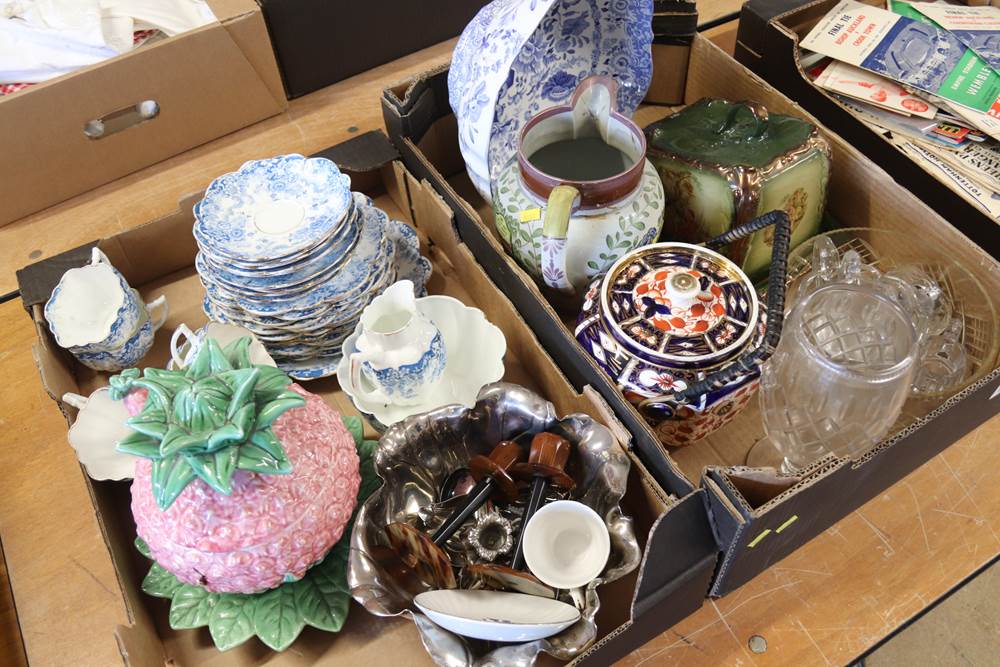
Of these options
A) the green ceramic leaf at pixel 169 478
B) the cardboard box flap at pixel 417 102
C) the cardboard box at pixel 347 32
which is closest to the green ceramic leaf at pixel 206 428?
the green ceramic leaf at pixel 169 478

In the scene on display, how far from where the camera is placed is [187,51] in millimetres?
1015

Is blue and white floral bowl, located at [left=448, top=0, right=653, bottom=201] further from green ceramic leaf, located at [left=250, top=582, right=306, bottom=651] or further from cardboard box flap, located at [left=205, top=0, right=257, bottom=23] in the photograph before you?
green ceramic leaf, located at [left=250, top=582, right=306, bottom=651]

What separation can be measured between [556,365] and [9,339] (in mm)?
676

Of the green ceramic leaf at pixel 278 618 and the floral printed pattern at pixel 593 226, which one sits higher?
the floral printed pattern at pixel 593 226

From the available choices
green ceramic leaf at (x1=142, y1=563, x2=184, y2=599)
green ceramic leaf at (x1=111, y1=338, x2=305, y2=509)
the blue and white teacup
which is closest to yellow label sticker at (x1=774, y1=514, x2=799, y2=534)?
green ceramic leaf at (x1=111, y1=338, x2=305, y2=509)

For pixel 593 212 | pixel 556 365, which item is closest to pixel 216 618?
pixel 556 365

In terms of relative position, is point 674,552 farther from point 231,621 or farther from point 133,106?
point 133,106

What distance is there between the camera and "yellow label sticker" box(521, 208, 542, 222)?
777mm

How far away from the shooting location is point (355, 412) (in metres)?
0.85

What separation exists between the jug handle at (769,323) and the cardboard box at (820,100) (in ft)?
0.86

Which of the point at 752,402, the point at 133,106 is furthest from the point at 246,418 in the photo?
the point at 133,106

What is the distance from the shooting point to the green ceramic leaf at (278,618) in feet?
2.13

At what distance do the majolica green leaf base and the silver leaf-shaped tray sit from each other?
0.18 feet

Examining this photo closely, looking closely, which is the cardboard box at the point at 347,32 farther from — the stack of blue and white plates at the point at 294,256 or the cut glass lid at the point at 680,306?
the cut glass lid at the point at 680,306
